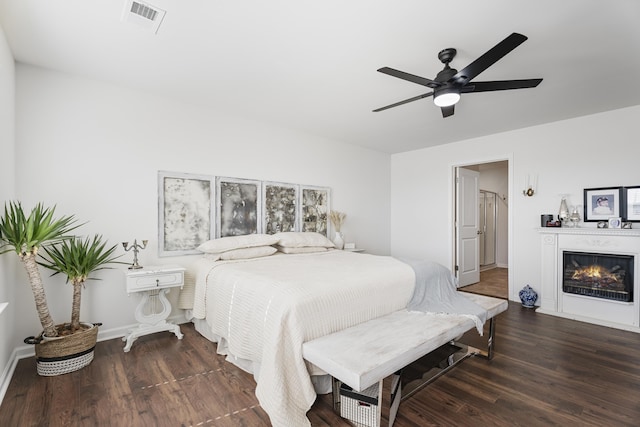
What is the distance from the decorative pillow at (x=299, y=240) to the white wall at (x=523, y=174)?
88.3 inches

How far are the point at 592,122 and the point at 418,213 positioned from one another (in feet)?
8.87

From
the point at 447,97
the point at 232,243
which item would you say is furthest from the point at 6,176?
the point at 447,97

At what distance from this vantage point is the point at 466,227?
17.9 ft

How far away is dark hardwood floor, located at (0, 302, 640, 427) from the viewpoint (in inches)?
71.6

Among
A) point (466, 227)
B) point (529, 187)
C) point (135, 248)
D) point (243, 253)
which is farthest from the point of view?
point (466, 227)

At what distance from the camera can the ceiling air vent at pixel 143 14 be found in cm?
191

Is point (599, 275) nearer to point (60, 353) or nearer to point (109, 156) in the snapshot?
point (60, 353)

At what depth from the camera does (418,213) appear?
569 cm

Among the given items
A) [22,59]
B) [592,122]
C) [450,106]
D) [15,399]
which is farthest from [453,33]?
[15,399]

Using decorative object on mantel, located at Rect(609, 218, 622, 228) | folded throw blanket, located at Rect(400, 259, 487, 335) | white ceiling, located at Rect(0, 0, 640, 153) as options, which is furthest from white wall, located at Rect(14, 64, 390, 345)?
decorative object on mantel, located at Rect(609, 218, 622, 228)

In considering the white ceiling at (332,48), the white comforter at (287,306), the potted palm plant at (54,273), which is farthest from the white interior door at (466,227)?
the potted palm plant at (54,273)

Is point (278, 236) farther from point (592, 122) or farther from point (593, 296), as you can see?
point (592, 122)

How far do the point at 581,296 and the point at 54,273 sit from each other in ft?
18.6

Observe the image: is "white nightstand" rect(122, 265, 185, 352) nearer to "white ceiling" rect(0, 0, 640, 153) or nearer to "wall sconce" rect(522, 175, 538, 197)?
"white ceiling" rect(0, 0, 640, 153)
